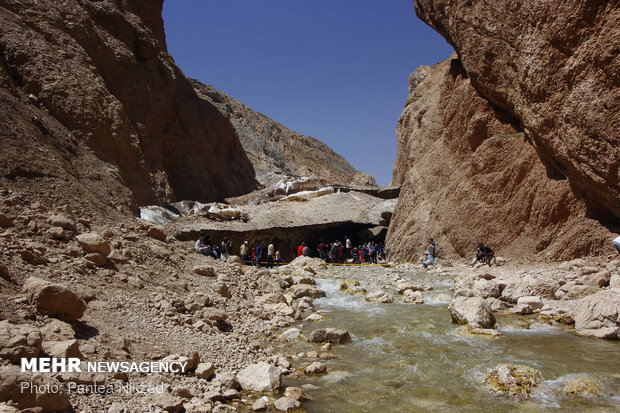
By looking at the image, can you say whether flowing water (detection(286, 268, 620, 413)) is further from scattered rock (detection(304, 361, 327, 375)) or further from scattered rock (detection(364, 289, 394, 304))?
scattered rock (detection(364, 289, 394, 304))

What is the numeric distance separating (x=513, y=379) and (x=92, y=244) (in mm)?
7559

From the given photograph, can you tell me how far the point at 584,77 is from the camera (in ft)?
34.7

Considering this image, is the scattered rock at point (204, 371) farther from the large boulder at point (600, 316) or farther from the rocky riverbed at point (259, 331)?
the large boulder at point (600, 316)

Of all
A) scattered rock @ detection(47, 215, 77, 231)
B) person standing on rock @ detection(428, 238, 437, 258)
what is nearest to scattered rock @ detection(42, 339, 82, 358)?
scattered rock @ detection(47, 215, 77, 231)

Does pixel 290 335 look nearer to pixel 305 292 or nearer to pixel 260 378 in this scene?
pixel 260 378

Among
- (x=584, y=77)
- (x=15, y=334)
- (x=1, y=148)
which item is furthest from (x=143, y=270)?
(x=584, y=77)

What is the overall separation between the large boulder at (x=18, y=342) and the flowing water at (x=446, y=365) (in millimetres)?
2871

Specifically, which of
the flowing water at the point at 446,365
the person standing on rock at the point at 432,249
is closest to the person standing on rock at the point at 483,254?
the person standing on rock at the point at 432,249

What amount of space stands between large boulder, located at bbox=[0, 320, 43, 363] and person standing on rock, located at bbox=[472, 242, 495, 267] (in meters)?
13.2

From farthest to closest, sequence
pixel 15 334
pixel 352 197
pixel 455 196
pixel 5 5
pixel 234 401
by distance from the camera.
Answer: pixel 352 197 < pixel 5 5 < pixel 455 196 < pixel 234 401 < pixel 15 334

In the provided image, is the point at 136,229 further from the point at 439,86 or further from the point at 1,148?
the point at 439,86

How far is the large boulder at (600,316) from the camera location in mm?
6195

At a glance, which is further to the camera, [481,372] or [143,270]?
[143,270]

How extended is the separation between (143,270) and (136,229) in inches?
124
